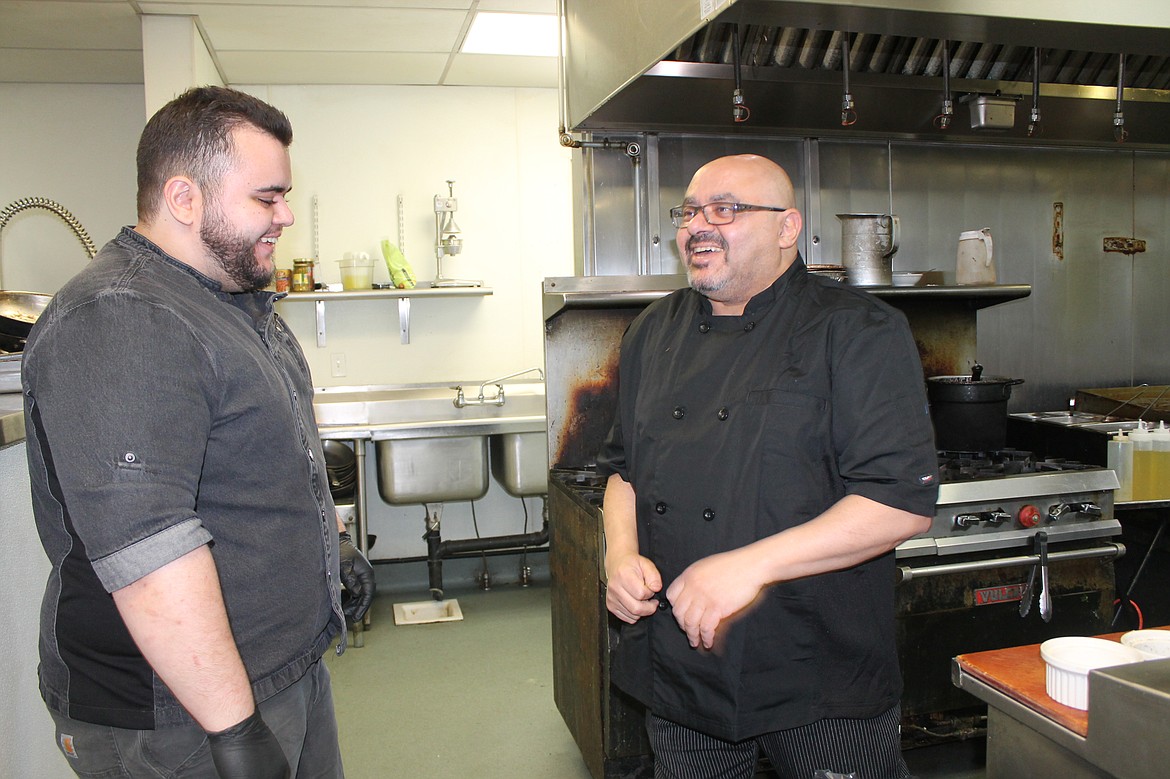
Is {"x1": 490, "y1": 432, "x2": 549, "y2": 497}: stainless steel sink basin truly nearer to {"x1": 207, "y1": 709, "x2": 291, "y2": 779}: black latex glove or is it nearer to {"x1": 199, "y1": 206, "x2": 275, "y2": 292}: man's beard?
{"x1": 199, "y1": 206, "x2": 275, "y2": 292}: man's beard

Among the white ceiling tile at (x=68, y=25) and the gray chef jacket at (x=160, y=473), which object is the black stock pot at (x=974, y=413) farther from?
the white ceiling tile at (x=68, y=25)

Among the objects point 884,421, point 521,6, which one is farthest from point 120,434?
point 521,6

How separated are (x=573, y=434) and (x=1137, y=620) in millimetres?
2053

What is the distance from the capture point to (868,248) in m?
2.93

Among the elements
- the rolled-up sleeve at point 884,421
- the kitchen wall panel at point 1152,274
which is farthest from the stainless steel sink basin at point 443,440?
the kitchen wall panel at point 1152,274

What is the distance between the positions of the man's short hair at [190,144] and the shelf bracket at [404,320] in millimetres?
3248

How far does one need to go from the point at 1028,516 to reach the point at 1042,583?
187 mm

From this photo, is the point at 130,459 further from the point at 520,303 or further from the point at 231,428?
the point at 520,303

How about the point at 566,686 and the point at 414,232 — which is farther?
the point at 414,232

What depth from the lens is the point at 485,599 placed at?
4.33 metres

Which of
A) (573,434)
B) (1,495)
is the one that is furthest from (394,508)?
(1,495)

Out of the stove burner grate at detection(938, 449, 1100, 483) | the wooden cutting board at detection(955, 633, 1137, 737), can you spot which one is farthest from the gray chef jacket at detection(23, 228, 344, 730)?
the stove burner grate at detection(938, 449, 1100, 483)

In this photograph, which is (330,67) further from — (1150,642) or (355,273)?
(1150,642)

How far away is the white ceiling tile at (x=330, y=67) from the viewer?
13.3 ft
